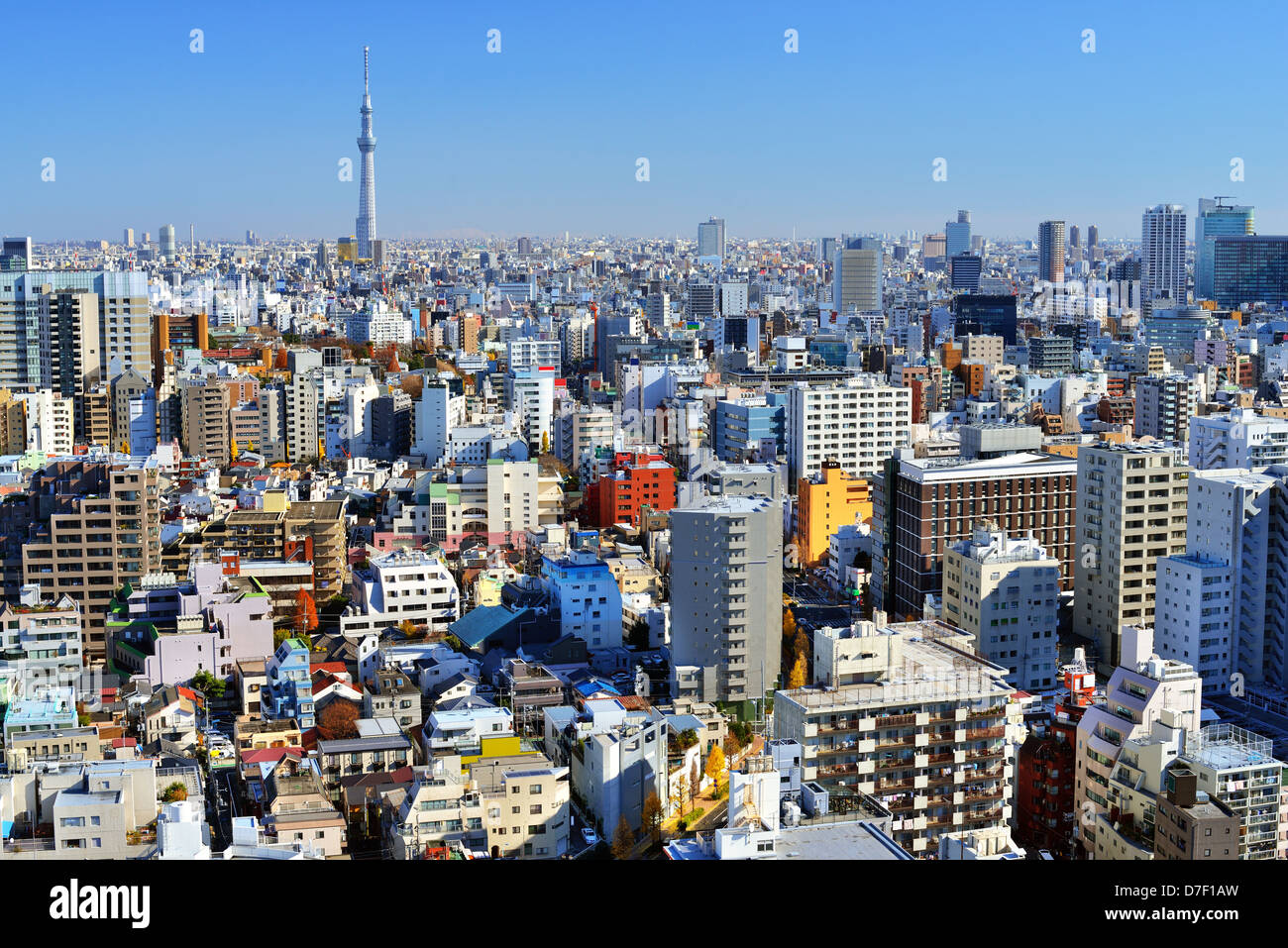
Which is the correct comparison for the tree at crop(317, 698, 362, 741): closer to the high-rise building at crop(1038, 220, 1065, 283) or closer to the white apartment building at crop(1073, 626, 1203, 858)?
the white apartment building at crop(1073, 626, 1203, 858)

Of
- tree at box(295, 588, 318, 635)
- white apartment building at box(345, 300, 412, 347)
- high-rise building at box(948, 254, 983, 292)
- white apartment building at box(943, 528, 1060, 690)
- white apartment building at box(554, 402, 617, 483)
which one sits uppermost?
high-rise building at box(948, 254, 983, 292)

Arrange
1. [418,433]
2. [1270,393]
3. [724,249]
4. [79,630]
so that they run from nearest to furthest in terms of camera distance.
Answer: [79,630]
[418,433]
[1270,393]
[724,249]

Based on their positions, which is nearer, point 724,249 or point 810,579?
point 810,579

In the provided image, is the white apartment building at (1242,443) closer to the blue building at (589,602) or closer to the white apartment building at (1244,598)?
the white apartment building at (1244,598)

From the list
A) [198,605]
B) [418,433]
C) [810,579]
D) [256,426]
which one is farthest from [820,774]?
[256,426]

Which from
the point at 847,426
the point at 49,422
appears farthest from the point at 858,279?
the point at 49,422

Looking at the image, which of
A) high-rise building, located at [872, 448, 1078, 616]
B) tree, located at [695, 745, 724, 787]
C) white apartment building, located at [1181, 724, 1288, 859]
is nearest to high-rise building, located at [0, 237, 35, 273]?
high-rise building, located at [872, 448, 1078, 616]
